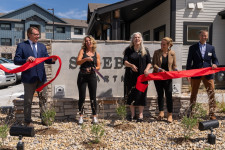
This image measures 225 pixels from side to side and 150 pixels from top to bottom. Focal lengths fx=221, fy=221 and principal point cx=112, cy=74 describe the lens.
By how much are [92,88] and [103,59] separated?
1.06 meters

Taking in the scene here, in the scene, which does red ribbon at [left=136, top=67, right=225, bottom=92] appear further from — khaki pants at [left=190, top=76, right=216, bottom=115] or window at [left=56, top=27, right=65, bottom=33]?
window at [left=56, top=27, right=65, bottom=33]

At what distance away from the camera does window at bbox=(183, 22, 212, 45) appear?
32.3ft

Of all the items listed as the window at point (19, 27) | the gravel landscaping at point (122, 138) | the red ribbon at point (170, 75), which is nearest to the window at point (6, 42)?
the window at point (19, 27)

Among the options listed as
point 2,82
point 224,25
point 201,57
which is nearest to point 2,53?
point 2,82

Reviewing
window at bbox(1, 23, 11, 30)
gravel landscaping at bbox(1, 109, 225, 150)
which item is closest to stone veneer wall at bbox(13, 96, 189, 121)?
gravel landscaping at bbox(1, 109, 225, 150)

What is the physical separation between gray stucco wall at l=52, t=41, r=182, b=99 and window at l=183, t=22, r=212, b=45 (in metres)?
4.65

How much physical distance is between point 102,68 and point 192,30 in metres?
6.27

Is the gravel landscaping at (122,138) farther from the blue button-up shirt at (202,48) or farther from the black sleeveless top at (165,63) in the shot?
the blue button-up shirt at (202,48)

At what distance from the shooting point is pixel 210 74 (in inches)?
187

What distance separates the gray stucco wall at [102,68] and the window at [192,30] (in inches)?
183

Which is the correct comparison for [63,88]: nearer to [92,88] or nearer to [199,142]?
[92,88]

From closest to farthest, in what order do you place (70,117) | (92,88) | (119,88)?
(92,88) < (70,117) < (119,88)

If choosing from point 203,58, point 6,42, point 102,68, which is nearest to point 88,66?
point 102,68

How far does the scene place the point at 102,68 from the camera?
5.45m
